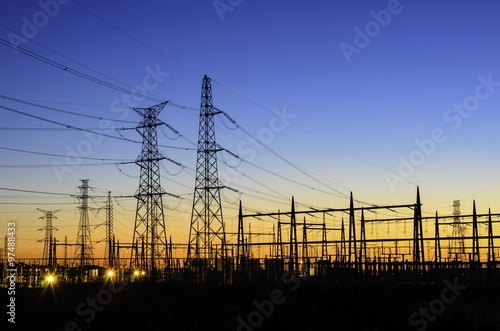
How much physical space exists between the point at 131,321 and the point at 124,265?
87.4 ft

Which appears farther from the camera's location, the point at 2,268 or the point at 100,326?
the point at 2,268

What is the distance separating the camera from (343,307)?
59.8ft

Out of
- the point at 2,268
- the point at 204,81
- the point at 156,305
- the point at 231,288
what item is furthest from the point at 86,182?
the point at 156,305

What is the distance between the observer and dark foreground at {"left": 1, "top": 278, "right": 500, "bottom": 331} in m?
14.8

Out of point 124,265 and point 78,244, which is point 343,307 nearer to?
point 124,265

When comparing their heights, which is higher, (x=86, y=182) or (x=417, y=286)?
(x=86, y=182)

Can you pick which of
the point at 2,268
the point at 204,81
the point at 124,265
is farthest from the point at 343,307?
the point at 2,268

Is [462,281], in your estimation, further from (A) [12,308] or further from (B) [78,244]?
(B) [78,244]

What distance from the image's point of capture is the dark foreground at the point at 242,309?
14.8 m

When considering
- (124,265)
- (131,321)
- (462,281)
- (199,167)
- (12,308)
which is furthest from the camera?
(124,265)

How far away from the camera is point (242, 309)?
18.7 meters

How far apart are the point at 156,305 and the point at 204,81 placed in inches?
884

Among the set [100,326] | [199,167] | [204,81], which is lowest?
[100,326]

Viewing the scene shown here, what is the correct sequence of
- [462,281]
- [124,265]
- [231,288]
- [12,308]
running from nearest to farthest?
[12,308], [231,288], [462,281], [124,265]
